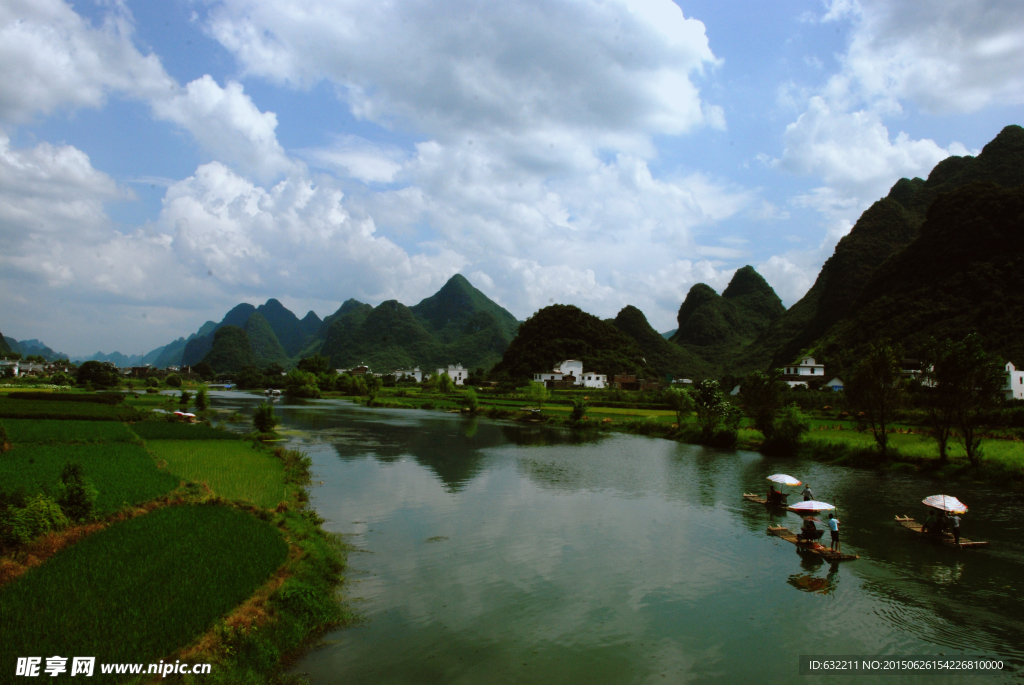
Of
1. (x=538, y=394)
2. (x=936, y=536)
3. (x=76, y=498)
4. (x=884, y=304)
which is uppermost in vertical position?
(x=884, y=304)

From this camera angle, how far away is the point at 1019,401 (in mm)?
39938

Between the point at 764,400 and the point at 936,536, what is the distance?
→ 2521cm

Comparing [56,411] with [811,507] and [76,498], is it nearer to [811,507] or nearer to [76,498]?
[76,498]

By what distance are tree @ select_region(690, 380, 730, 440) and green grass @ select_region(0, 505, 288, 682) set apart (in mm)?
39242

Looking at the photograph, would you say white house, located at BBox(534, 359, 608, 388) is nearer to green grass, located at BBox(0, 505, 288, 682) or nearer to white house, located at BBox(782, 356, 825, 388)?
white house, located at BBox(782, 356, 825, 388)

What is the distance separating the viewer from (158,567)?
12086 millimetres

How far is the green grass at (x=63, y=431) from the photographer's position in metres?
27.5

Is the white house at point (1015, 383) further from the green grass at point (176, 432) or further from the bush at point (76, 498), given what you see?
the green grass at point (176, 432)

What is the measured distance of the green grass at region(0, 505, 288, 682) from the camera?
28.8ft

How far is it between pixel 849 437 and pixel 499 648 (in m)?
37.4

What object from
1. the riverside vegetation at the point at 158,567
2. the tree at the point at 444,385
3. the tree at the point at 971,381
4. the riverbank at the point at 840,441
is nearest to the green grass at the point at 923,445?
the riverbank at the point at 840,441

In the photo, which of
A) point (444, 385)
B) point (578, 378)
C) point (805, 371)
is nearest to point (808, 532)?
point (805, 371)

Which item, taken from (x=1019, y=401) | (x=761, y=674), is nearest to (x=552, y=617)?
(x=761, y=674)

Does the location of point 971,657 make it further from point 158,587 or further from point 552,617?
point 158,587
